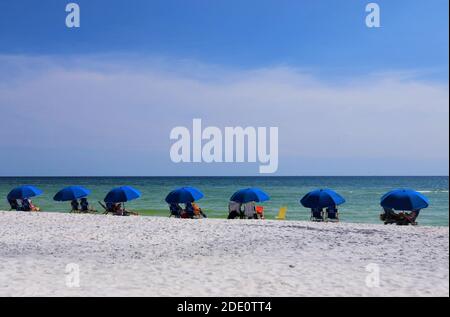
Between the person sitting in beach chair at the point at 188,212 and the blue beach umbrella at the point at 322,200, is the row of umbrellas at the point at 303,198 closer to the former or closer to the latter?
the blue beach umbrella at the point at 322,200

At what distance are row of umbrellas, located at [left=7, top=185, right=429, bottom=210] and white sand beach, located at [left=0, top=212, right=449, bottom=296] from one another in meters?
1.37

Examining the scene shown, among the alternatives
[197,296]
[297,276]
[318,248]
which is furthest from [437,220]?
[197,296]

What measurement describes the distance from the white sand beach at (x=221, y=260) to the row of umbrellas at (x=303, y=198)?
1.37 m

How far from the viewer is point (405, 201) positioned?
56.0 feet

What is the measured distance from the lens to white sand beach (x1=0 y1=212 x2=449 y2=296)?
796 centimetres

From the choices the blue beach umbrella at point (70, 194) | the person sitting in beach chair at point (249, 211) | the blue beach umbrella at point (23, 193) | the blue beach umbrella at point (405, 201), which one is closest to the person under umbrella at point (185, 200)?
the person sitting in beach chair at point (249, 211)

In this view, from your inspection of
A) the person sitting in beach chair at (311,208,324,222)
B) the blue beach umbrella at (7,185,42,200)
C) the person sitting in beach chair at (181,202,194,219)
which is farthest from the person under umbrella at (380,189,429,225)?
the blue beach umbrella at (7,185,42,200)

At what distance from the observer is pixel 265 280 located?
8516mm

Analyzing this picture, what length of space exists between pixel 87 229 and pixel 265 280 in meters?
8.84

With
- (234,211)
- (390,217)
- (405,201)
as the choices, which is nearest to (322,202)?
(390,217)
